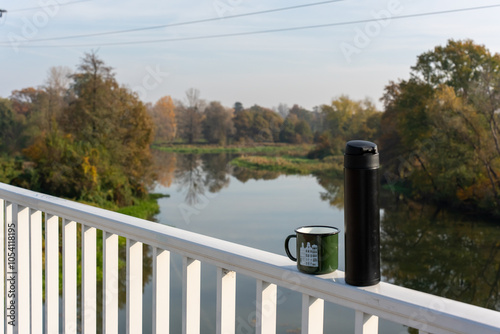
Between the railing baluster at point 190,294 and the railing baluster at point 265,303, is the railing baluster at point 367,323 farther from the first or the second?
the railing baluster at point 190,294

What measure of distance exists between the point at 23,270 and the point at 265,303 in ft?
3.85

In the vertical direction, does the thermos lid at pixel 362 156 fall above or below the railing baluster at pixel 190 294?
above

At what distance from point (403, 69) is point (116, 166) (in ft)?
62.3

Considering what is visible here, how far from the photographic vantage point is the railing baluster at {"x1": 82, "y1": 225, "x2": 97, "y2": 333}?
4.40 ft

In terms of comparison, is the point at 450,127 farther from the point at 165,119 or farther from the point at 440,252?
the point at 165,119

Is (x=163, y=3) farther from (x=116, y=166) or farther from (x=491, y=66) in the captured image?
(x=491, y=66)

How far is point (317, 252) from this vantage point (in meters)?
0.86

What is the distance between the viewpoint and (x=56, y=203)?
1.42 metres

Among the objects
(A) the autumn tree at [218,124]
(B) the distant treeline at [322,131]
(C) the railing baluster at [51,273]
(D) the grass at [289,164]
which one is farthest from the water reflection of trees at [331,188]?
(C) the railing baluster at [51,273]

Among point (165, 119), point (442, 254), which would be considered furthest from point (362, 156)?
point (165, 119)

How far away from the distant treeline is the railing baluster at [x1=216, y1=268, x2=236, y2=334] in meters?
17.0

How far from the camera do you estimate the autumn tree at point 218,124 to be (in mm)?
28078

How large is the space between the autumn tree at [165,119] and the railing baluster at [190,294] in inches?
1119

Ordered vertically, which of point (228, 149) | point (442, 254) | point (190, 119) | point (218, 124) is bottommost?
point (442, 254)
